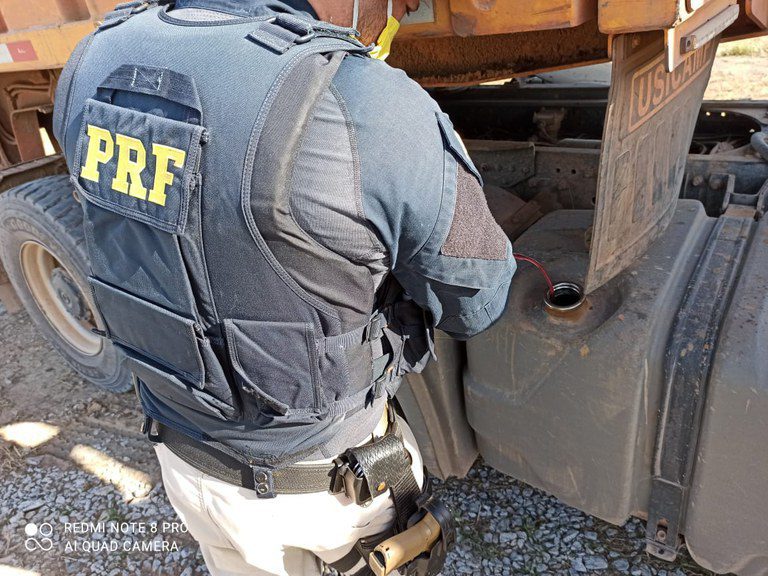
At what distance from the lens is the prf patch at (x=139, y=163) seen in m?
1.06

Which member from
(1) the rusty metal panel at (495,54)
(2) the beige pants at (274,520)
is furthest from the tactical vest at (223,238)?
(1) the rusty metal panel at (495,54)

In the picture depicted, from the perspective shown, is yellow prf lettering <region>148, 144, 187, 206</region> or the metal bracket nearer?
yellow prf lettering <region>148, 144, 187, 206</region>

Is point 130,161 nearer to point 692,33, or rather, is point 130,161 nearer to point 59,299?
point 692,33

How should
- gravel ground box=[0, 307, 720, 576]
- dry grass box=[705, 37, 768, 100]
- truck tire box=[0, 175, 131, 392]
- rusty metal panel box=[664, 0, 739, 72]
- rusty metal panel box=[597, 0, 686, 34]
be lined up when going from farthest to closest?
dry grass box=[705, 37, 768, 100], truck tire box=[0, 175, 131, 392], gravel ground box=[0, 307, 720, 576], rusty metal panel box=[664, 0, 739, 72], rusty metal panel box=[597, 0, 686, 34]

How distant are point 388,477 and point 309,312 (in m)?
0.56

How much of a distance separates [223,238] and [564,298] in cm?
103

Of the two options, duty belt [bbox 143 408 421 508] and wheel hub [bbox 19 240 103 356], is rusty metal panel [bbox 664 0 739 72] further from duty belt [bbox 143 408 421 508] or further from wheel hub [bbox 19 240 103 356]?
wheel hub [bbox 19 240 103 356]

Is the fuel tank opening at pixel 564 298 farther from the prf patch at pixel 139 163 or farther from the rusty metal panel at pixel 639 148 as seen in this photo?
the prf patch at pixel 139 163

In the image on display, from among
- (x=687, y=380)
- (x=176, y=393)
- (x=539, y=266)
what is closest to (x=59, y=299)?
(x=176, y=393)

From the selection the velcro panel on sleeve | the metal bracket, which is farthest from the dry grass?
the velcro panel on sleeve

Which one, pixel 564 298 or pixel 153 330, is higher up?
pixel 153 330

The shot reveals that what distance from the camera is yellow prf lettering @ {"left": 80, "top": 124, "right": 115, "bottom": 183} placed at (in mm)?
1168

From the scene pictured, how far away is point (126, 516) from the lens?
8.52ft

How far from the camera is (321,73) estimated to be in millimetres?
A: 996
